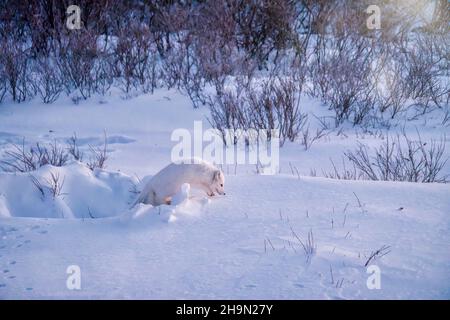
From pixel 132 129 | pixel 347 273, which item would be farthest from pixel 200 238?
pixel 132 129

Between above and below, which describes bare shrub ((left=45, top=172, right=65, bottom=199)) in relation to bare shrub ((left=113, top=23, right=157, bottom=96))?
below

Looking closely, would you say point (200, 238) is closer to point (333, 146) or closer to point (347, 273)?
point (347, 273)

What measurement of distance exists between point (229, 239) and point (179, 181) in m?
0.83

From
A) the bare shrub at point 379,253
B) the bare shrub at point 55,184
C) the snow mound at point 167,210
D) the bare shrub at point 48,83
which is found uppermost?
the bare shrub at point 48,83

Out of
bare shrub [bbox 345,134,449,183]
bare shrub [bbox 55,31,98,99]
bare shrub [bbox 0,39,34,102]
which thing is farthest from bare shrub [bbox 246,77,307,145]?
bare shrub [bbox 0,39,34,102]

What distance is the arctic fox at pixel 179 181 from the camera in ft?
10.4

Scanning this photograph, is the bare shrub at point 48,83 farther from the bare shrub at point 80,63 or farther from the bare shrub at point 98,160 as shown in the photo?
the bare shrub at point 98,160

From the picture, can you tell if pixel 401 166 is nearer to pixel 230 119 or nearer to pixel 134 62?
pixel 230 119

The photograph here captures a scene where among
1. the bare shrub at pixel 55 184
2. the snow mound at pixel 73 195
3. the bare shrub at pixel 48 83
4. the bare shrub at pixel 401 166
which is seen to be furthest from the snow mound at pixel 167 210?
the bare shrub at pixel 48 83

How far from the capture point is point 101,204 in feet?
11.6

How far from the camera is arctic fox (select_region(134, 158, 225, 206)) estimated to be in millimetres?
3170

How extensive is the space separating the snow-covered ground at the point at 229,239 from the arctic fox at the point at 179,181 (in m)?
0.15

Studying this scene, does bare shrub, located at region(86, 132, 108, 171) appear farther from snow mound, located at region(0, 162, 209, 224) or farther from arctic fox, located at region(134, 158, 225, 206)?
arctic fox, located at region(134, 158, 225, 206)

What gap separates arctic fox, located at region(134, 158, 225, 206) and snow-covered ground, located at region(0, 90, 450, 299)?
0.15m
